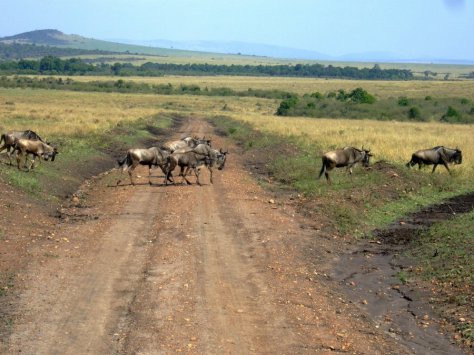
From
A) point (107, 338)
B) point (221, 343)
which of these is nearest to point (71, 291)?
point (107, 338)

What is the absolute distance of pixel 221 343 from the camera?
909 centimetres

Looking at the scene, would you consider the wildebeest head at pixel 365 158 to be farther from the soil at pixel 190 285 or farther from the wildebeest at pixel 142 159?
the wildebeest at pixel 142 159

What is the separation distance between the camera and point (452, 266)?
43.9ft

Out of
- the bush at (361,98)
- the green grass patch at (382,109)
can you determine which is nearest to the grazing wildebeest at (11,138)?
the green grass patch at (382,109)

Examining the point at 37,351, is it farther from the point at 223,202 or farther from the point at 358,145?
the point at 358,145

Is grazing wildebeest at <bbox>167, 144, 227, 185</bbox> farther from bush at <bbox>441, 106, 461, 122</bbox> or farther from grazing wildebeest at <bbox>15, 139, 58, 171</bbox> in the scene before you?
bush at <bbox>441, 106, 461, 122</bbox>

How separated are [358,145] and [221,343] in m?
26.6

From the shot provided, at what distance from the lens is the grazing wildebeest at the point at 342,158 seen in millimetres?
23016

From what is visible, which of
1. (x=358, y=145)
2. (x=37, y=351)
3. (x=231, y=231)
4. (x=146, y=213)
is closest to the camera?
(x=37, y=351)

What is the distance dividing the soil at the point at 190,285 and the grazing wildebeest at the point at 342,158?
4356 millimetres

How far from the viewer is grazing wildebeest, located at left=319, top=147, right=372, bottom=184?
23016 mm

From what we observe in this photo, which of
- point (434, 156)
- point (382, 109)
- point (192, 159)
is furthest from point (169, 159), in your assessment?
point (382, 109)

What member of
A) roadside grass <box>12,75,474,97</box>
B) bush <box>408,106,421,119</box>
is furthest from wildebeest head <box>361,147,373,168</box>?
roadside grass <box>12,75,474,97</box>

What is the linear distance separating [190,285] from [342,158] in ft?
42.0
